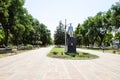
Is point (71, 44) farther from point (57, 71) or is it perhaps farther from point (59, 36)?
point (59, 36)

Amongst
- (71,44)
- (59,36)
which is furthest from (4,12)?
(59,36)

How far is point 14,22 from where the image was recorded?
5466 centimetres

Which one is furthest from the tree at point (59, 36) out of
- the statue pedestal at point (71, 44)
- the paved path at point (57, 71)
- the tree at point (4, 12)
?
the paved path at point (57, 71)

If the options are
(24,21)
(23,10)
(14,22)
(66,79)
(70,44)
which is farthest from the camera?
(24,21)

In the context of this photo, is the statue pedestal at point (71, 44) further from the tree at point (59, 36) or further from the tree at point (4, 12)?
the tree at point (59, 36)

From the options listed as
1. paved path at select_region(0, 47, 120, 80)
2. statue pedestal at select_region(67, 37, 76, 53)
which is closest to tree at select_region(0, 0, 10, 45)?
statue pedestal at select_region(67, 37, 76, 53)

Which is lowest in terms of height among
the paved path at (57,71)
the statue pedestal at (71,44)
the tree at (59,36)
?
the paved path at (57,71)

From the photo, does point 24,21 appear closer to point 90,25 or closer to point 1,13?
point 1,13

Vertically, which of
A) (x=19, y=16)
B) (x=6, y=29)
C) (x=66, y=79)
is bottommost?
(x=66, y=79)

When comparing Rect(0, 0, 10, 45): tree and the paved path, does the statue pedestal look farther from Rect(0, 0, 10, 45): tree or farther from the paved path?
the paved path

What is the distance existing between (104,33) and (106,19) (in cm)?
618

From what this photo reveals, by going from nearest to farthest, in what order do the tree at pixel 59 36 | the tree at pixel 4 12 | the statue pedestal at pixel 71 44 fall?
the statue pedestal at pixel 71 44 → the tree at pixel 4 12 → the tree at pixel 59 36

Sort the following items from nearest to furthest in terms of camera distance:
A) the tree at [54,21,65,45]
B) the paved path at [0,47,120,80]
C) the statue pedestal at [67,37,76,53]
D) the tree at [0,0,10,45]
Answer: the paved path at [0,47,120,80] → the statue pedestal at [67,37,76,53] → the tree at [0,0,10,45] → the tree at [54,21,65,45]

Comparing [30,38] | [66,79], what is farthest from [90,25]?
[66,79]
